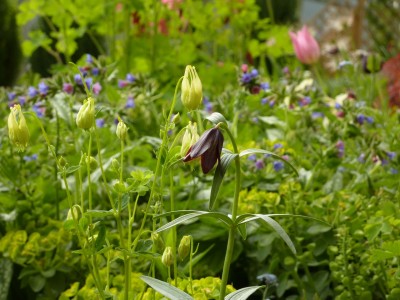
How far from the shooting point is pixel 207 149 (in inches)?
35.9

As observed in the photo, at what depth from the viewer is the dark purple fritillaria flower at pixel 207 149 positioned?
0.91m

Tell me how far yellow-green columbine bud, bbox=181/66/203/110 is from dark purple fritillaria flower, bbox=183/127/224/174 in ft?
0.13

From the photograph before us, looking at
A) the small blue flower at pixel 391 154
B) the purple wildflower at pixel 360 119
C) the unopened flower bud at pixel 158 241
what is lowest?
the small blue flower at pixel 391 154

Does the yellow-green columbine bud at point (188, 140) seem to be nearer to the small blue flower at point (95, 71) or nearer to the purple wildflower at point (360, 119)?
the purple wildflower at point (360, 119)

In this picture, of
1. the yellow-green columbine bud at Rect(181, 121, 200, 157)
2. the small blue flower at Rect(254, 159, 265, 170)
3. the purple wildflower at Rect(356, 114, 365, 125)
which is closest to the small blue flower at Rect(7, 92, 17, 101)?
the small blue flower at Rect(254, 159, 265, 170)

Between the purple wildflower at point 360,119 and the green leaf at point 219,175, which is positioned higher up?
the green leaf at point 219,175

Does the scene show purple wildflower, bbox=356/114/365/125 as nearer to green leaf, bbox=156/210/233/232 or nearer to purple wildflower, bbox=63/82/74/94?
purple wildflower, bbox=63/82/74/94

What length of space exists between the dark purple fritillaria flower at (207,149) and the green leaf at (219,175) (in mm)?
10

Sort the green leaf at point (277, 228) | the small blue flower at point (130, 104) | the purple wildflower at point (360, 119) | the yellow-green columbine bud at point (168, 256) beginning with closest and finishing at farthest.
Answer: the green leaf at point (277, 228)
the yellow-green columbine bud at point (168, 256)
the purple wildflower at point (360, 119)
the small blue flower at point (130, 104)

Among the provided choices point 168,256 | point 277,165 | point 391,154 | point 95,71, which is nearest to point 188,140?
point 168,256

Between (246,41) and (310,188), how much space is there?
1425 millimetres

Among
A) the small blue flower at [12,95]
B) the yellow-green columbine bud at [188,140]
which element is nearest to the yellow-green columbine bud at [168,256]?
the yellow-green columbine bud at [188,140]

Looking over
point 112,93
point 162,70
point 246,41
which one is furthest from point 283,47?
point 112,93

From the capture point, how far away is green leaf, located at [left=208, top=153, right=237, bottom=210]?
2.97 ft
